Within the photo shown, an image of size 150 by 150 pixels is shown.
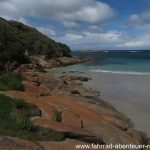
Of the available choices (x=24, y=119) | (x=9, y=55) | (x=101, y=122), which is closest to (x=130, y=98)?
(x=101, y=122)

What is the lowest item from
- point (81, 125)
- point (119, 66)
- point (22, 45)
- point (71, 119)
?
point (119, 66)

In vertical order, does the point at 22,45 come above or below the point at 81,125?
above

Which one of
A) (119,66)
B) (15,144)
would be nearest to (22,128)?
(15,144)

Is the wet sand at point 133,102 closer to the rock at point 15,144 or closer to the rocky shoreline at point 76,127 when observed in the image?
the rocky shoreline at point 76,127

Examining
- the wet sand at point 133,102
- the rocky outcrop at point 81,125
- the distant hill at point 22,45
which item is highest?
the distant hill at point 22,45

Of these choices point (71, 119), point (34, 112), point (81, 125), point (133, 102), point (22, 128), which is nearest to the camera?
point (22, 128)

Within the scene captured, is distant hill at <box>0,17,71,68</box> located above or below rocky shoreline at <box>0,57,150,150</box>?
Answer: above

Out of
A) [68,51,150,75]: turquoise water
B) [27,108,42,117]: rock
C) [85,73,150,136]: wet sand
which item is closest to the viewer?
[27,108,42,117]: rock

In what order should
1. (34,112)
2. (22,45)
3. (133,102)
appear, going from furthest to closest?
(22,45)
(133,102)
(34,112)

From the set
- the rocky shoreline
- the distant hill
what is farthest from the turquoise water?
the rocky shoreline

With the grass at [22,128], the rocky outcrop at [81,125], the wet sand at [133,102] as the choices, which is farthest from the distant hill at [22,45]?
the grass at [22,128]

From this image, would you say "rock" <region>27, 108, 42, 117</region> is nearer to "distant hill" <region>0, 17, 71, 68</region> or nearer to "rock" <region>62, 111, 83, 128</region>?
"rock" <region>62, 111, 83, 128</region>

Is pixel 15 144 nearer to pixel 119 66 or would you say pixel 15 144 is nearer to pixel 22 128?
pixel 22 128

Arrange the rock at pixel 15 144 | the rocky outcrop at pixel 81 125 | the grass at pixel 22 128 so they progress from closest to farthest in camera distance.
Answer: the rock at pixel 15 144 < the grass at pixel 22 128 < the rocky outcrop at pixel 81 125
